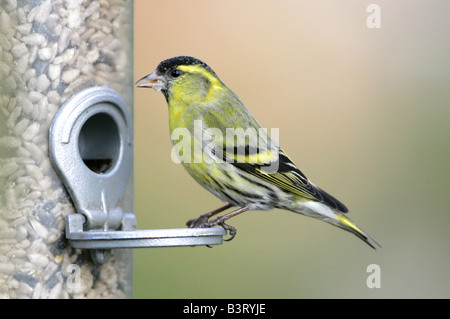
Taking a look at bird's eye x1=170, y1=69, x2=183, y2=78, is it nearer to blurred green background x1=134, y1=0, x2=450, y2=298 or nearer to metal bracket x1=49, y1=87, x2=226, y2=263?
metal bracket x1=49, y1=87, x2=226, y2=263

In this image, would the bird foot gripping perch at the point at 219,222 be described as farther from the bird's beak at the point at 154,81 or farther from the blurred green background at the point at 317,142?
the blurred green background at the point at 317,142

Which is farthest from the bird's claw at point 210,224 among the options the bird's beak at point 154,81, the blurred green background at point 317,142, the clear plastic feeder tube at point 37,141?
the blurred green background at point 317,142

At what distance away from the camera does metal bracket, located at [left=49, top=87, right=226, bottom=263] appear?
3918 mm

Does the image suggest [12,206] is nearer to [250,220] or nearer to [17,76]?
[17,76]

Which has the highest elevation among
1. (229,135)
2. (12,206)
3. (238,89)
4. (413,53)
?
(413,53)

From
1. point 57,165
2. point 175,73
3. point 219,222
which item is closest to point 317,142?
point 175,73

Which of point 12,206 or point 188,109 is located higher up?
point 188,109

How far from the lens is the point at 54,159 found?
4.09 meters

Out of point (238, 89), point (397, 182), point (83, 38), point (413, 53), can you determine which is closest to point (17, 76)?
point (83, 38)

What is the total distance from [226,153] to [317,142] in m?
3.15

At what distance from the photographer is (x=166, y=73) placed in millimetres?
4852

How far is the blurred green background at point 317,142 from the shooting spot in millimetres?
7238

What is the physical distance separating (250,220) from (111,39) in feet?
12.2

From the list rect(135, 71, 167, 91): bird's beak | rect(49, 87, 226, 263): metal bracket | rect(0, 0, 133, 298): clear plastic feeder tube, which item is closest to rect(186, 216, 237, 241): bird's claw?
rect(49, 87, 226, 263): metal bracket
